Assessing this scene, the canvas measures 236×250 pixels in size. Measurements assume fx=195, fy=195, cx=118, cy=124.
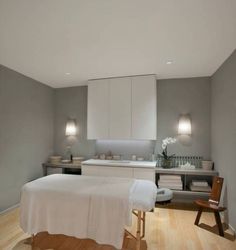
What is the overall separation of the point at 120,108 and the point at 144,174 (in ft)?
4.28

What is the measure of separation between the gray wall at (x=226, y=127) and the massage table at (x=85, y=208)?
4.15 ft

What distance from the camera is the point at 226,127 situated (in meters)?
2.87

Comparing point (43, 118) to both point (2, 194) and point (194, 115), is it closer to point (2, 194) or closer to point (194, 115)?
point (2, 194)

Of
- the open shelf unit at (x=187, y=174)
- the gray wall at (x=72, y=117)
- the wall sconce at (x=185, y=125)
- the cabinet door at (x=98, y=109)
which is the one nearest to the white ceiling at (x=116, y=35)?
the cabinet door at (x=98, y=109)

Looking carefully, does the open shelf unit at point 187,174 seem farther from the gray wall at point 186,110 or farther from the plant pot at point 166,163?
the gray wall at point 186,110

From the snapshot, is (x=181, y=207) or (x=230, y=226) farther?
(x=181, y=207)

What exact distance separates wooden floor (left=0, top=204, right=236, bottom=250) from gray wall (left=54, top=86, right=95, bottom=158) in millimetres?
1761

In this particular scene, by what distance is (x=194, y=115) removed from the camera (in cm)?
379

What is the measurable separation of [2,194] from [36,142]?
1152 mm

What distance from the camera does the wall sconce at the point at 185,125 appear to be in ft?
12.2

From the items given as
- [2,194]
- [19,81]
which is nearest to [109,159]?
[2,194]

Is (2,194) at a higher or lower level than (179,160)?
lower

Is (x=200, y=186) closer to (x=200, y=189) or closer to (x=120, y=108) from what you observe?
(x=200, y=189)

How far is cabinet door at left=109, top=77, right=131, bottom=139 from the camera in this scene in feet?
12.2
